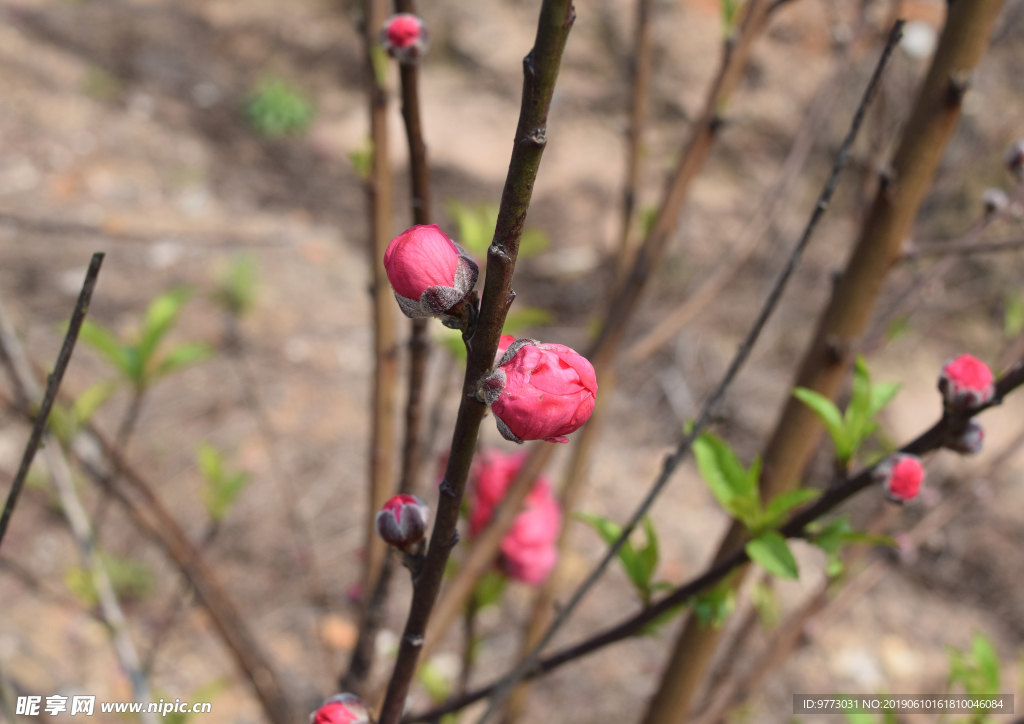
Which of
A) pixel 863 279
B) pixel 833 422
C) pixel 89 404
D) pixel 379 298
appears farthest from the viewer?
pixel 89 404

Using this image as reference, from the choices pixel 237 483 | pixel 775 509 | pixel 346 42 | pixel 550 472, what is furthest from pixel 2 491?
pixel 346 42

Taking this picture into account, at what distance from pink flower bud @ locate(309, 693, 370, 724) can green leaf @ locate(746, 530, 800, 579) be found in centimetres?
32

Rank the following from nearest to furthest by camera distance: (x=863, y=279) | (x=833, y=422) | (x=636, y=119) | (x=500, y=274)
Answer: (x=500, y=274)
(x=833, y=422)
(x=863, y=279)
(x=636, y=119)

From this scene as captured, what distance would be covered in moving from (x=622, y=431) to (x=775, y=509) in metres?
2.28

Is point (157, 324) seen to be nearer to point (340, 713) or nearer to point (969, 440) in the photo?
point (340, 713)

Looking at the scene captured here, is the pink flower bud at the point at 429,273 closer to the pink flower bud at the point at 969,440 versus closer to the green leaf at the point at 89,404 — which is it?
the pink flower bud at the point at 969,440

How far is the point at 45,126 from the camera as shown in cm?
399

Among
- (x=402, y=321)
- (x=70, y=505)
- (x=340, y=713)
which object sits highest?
(x=402, y=321)

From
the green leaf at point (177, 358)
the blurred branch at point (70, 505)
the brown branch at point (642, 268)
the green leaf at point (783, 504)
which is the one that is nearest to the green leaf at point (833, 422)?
the green leaf at point (783, 504)

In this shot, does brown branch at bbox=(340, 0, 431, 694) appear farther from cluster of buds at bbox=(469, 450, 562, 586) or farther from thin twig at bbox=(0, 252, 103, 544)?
thin twig at bbox=(0, 252, 103, 544)

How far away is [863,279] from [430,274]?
56cm

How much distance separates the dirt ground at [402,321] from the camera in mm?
2074

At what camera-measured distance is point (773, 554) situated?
1.91 feet

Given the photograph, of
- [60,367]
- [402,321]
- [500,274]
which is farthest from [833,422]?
[402,321]
